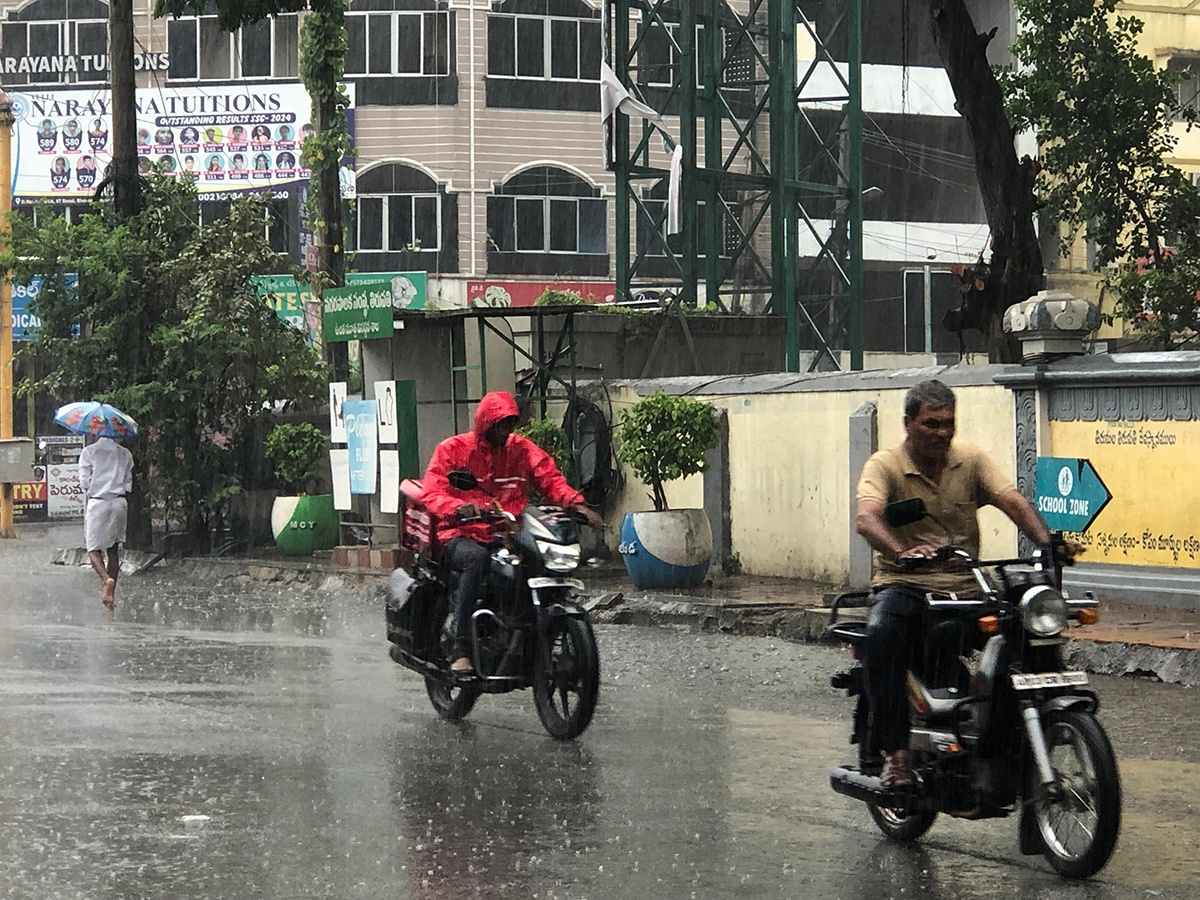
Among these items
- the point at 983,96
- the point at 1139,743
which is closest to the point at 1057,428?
the point at 983,96

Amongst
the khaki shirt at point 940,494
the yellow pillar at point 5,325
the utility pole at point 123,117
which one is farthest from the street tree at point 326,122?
the khaki shirt at point 940,494

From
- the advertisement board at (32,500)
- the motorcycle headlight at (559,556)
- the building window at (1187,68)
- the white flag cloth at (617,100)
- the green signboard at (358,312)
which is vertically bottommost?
the advertisement board at (32,500)

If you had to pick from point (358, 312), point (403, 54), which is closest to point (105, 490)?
point (358, 312)

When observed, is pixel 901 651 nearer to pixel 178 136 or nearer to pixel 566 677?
pixel 566 677

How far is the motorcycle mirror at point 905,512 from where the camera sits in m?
6.36

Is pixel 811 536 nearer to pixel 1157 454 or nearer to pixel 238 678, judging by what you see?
→ pixel 1157 454

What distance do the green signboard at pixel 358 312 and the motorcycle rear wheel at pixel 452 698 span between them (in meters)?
11.8

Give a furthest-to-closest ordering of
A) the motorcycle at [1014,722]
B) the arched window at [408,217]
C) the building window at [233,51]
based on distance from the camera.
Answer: the building window at [233,51] → the arched window at [408,217] → the motorcycle at [1014,722]

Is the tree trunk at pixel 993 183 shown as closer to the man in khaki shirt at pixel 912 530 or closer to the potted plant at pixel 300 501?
the potted plant at pixel 300 501

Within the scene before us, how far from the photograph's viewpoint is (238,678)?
1180 cm

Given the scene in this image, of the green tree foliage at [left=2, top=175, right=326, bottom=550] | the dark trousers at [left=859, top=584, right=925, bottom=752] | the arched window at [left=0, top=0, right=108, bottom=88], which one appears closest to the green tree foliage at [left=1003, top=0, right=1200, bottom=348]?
the green tree foliage at [left=2, top=175, right=326, bottom=550]

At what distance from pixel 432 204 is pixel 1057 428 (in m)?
25.3

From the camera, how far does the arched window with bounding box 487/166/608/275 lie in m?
39.7

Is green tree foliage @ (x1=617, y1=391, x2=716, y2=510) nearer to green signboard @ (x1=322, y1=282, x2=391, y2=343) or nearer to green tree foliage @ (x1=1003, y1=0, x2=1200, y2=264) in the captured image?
green signboard @ (x1=322, y1=282, x2=391, y2=343)
